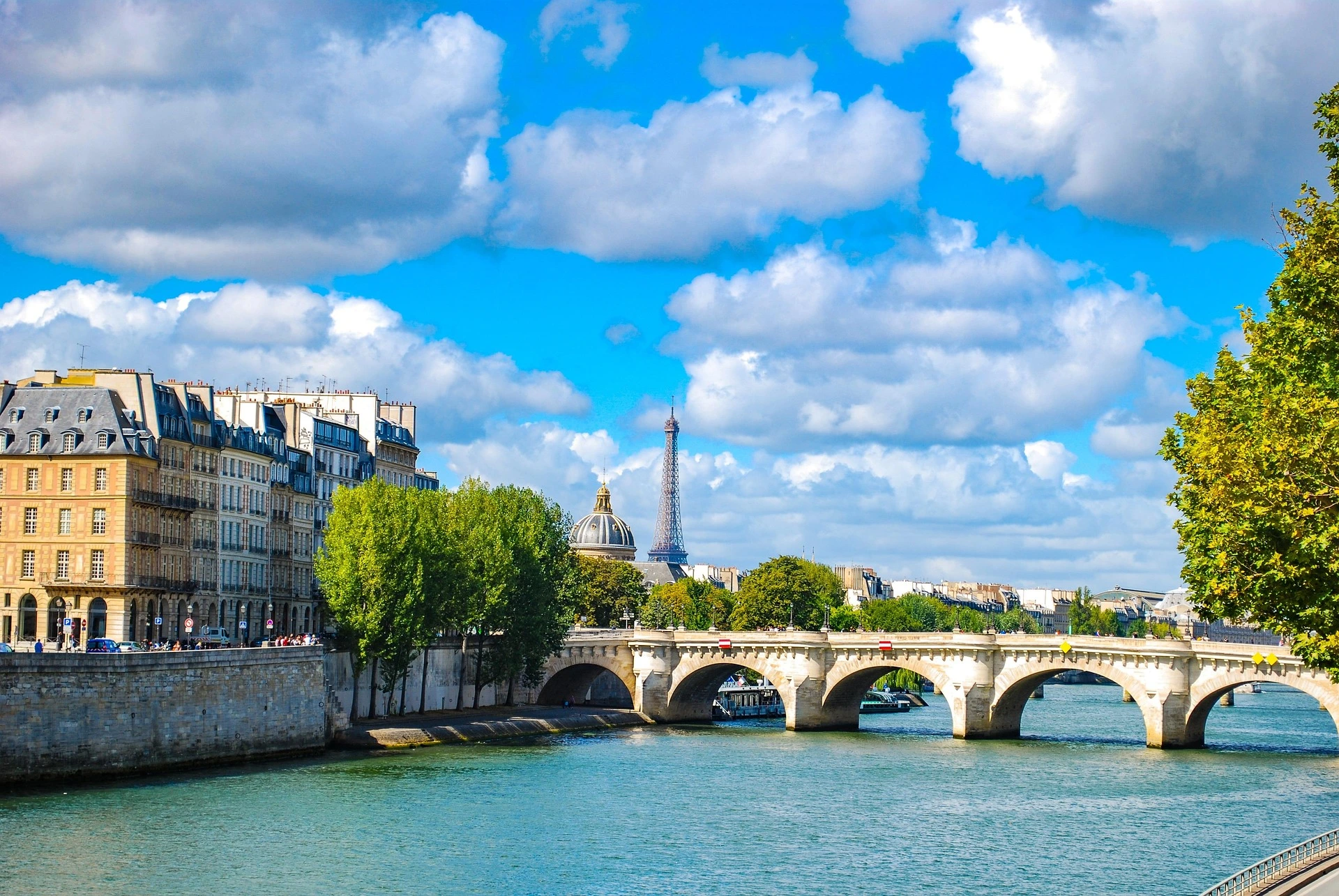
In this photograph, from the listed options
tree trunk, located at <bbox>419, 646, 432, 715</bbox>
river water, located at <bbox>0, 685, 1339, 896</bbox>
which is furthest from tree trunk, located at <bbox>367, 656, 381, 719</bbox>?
river water, located at <bbox>0, 685, 1339, 896</bbox>

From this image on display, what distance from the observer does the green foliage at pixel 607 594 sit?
13525 cm

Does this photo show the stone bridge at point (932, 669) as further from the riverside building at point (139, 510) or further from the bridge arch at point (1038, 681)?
the riverside building at point (139, 510)

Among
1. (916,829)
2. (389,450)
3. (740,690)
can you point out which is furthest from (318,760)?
(740,690)

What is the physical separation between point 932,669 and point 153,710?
1672 inches

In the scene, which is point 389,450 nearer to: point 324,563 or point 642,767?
point 324,563

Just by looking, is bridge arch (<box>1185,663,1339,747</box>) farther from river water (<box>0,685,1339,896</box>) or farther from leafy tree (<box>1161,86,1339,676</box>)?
leafy tree (<box>1161,86,1339,676</box>)

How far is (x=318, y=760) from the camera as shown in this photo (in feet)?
210

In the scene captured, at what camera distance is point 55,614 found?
241 ft

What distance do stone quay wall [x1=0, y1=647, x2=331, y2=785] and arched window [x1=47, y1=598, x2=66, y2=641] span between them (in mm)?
12739

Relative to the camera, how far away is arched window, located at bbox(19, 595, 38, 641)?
2879 inches

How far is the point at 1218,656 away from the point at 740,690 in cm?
4156

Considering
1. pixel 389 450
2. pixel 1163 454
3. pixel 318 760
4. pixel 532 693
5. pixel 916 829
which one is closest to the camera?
pixel 1163 454

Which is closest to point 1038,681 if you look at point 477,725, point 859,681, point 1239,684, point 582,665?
point 859,681

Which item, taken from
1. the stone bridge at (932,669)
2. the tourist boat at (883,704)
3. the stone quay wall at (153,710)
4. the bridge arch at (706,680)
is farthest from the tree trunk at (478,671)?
the tourist boat at (883,704)
